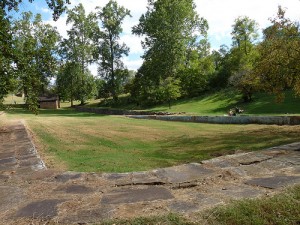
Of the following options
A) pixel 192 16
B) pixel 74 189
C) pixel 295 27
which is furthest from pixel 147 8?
pixel 74 189

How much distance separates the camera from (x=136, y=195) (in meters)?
3.69

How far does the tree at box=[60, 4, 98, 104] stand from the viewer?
50500mm

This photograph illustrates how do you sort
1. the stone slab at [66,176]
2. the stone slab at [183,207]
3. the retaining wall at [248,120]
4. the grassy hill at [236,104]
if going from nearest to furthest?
the stone slab at [183,207] → the stone slab at [66,176] → the retaining wall at [248,120] → the grassy hill at [236,104]

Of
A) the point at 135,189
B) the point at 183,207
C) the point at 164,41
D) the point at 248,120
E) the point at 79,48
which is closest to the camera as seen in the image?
the point at 183,207

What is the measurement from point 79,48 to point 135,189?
4942 centimetres

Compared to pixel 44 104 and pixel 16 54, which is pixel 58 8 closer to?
pixel 16 54

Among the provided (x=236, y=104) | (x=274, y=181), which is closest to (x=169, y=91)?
(x=236, y=104)

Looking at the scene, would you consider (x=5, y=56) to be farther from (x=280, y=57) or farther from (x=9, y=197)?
(x=280, y=57)

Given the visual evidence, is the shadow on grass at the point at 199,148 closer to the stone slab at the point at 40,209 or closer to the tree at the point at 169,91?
the stone slab at the point at 40,209

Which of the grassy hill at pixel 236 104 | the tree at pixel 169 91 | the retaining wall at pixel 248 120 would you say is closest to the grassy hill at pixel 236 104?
the grassy hill at pixel 236 104

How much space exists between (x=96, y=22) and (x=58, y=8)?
42.6m

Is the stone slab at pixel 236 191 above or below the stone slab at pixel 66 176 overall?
below

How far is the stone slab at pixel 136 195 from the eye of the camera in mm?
3537

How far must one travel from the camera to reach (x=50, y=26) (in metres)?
52.8
